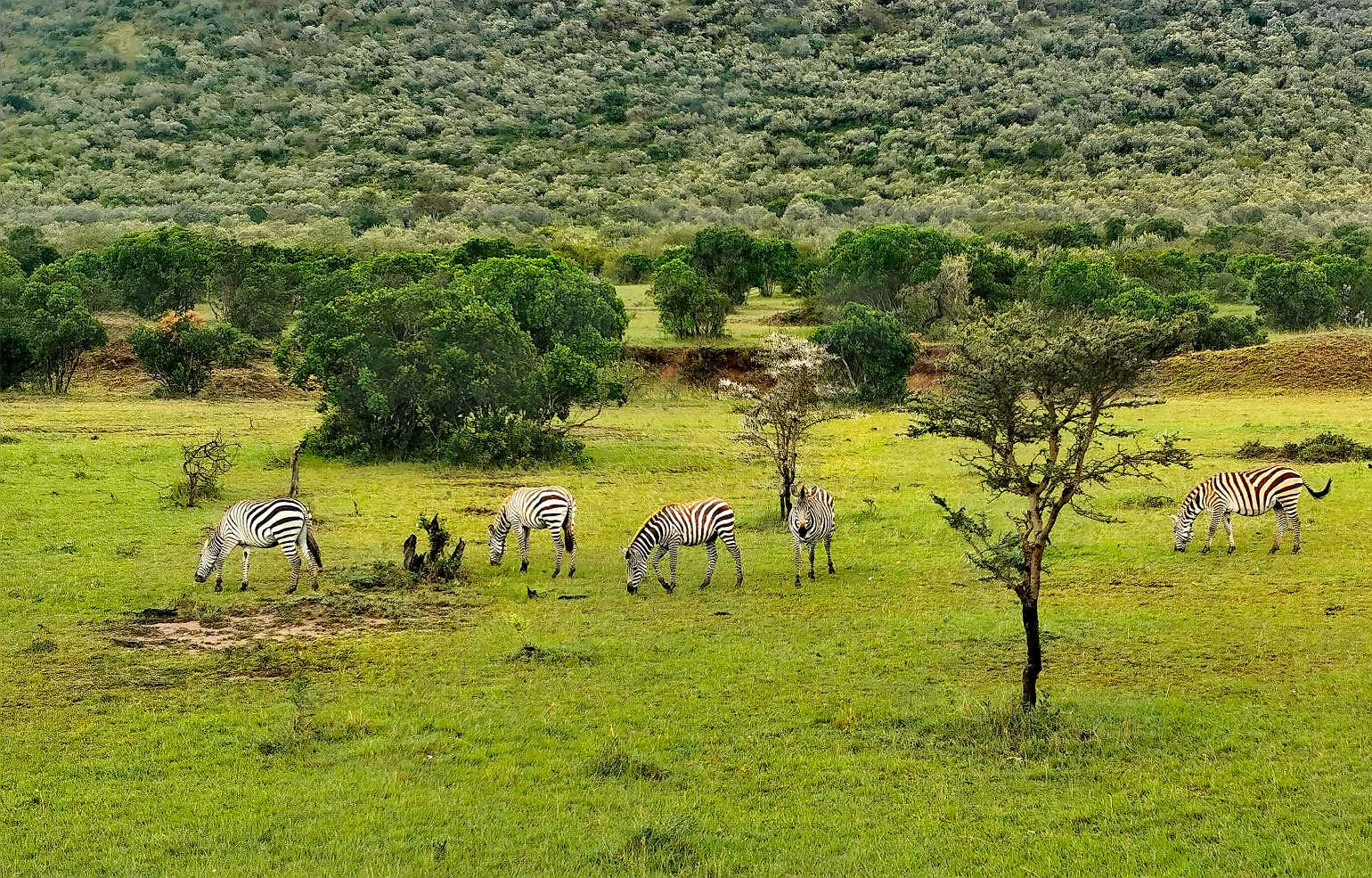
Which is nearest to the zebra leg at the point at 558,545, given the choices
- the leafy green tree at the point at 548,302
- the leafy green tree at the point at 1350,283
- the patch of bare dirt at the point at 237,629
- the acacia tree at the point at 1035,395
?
the patch of bare dirt at the point at 237,629

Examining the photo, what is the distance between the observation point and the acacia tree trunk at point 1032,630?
41.9 feet

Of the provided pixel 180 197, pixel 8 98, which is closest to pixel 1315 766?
pixel 180 197

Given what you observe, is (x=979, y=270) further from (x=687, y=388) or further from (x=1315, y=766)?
(x=1315, y=766)

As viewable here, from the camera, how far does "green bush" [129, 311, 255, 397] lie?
4353cm

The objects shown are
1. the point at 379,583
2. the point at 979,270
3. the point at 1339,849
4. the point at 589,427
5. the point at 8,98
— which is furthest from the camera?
the point at 8,98

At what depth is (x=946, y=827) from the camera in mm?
10258

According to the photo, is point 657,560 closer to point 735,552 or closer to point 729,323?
point 735,552

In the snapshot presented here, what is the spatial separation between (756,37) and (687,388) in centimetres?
10705

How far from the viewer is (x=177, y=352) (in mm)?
43875

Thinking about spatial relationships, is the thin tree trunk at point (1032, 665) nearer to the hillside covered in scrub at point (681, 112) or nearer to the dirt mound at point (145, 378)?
the dirt mound at point (145, 378)

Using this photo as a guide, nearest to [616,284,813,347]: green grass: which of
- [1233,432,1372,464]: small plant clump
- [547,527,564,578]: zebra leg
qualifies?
[1233,432,1372,464]: small plant clump

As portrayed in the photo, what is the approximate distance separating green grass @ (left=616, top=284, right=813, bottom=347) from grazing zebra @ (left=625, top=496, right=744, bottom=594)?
28267 millimetres

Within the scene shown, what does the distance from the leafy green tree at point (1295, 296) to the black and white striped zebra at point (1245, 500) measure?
108 feet

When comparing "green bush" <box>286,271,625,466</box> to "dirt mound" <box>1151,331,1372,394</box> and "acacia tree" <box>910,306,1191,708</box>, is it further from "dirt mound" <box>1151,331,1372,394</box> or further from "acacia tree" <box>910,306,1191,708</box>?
"dirt mound" <box>1151,331,1372,394</box>
